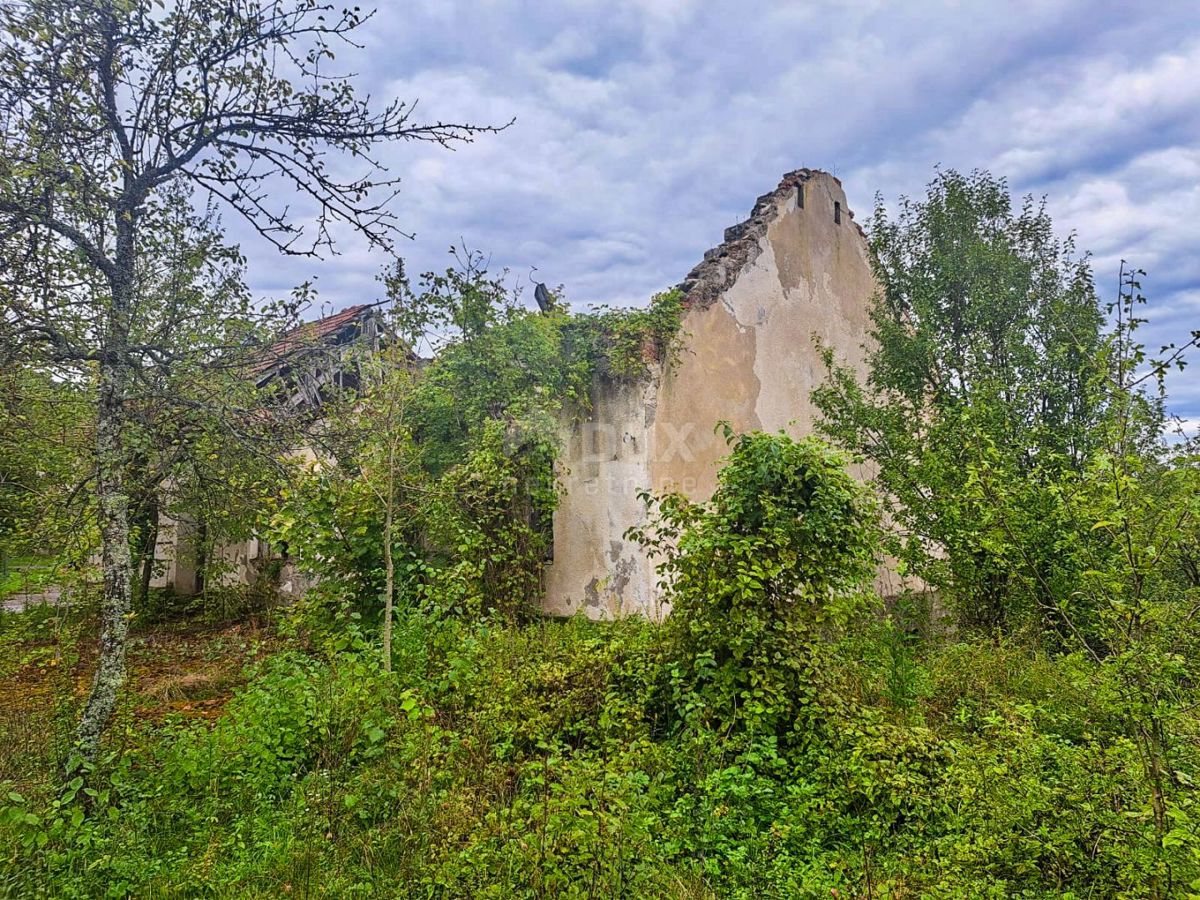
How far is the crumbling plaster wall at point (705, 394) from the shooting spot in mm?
8383

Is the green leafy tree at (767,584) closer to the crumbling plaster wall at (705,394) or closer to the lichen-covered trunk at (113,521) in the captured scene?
the crumbling plaster wall at (705,394)

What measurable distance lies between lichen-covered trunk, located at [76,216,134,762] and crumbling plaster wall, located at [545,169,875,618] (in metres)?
5.16

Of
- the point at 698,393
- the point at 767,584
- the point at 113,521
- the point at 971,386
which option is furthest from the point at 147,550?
the point at 971,386

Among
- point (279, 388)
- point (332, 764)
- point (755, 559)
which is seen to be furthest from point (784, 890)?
point (279, 388)

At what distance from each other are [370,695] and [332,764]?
624 millimetres

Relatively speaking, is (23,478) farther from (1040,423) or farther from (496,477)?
(1040,423)

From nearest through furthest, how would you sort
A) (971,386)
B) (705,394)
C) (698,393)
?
(971,386)
(698,393)
(705,394)

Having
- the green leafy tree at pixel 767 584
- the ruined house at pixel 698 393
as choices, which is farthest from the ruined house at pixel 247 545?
the green leafy tree at pixel 767 584

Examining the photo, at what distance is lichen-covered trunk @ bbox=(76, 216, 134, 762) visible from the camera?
403cm

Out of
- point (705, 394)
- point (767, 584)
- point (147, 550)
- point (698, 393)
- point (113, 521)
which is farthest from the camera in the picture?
point (147, 550)

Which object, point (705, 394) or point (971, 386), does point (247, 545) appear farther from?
point (971, 386)

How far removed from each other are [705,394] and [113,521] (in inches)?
277

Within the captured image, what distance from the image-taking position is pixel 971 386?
26.7 feet

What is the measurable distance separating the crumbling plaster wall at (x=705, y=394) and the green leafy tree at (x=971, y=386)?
1.43 metres
